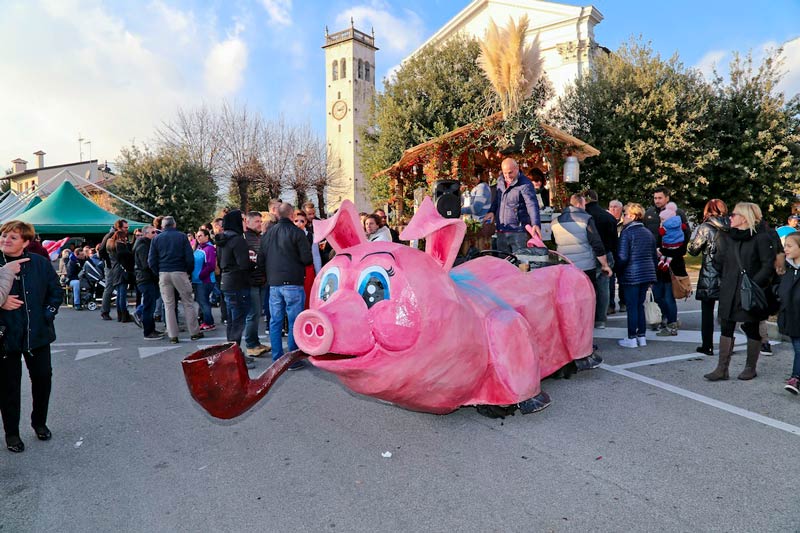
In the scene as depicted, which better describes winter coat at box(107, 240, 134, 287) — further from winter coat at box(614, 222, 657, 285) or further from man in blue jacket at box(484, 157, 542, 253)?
winter coat at box(614, 222, 657, 285)

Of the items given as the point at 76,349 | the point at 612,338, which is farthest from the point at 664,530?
the point at 76,349

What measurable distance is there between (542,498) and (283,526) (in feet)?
4.43

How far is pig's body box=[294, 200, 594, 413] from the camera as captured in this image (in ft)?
9.05

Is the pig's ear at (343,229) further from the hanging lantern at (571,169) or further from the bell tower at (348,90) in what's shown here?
the bell tower at (348,90)

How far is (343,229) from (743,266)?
3695mm

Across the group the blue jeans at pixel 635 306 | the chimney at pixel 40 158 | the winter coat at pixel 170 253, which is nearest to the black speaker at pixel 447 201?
the blue jeans at pixel 635 306

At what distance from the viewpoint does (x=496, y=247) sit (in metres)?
6.17

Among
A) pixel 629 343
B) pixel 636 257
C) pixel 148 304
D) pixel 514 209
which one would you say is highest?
pixel 514 209

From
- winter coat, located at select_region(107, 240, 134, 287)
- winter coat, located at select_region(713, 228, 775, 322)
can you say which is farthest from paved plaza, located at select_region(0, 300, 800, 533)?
winter coat, located at select_region(107, 240, 134, 287)

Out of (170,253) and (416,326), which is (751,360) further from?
(170,253)

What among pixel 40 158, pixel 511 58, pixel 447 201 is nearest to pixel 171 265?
pixel 447 201

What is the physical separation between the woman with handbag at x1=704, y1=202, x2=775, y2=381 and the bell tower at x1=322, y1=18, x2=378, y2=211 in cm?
4316

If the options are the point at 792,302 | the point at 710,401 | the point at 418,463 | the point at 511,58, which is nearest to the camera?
the point at 418,463

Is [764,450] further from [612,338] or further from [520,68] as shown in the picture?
[520,68]
